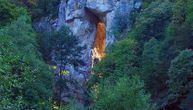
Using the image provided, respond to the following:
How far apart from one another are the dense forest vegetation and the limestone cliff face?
122 inches

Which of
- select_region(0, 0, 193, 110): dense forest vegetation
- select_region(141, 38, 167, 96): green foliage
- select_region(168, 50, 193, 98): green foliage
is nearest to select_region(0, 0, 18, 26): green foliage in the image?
select_region(0, 0, 193, 110): dense forest vegetation

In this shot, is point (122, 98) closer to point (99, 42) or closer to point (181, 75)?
point (181, 75)

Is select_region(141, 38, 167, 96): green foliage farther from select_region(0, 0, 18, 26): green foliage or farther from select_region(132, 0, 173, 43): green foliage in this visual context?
select_region(0, 0, 18, 26): green foliage

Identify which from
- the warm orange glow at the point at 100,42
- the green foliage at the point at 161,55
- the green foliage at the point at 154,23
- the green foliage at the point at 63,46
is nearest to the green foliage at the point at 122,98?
the green foliage at the point at 161,55

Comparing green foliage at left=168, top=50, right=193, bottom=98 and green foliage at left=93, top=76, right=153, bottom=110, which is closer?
green foliage at left=93, top=76, right=153, bottom=110

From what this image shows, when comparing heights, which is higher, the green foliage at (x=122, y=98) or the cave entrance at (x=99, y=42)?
the cave entrance at (x=99, y=42)

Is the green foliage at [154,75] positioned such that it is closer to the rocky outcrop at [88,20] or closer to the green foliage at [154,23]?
the green foliage at [154,23]

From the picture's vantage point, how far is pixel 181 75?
82.4 ft

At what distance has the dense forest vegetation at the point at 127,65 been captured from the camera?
21.5 metres

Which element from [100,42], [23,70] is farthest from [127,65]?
[100,42]

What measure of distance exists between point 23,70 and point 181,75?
892 cm

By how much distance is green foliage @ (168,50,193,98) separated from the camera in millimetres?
25062

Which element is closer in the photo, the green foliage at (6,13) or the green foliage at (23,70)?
the green foliage at (23,70)

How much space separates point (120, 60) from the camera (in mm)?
33312
